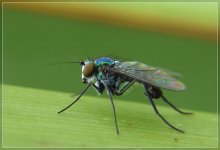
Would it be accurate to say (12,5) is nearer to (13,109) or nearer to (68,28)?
(68,28)

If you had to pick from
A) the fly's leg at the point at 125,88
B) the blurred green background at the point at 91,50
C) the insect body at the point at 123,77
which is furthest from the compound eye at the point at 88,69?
the blurred green background at the point at 91,50

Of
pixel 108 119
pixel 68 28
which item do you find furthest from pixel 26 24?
pixel 108 119

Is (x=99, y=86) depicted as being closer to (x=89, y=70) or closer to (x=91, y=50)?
(x=89, y=70)

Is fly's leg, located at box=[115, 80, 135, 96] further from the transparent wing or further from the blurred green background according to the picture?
the blurred green background

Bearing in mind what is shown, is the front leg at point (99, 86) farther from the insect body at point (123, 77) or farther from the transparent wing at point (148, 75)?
the transparent wing at point (148, 75)

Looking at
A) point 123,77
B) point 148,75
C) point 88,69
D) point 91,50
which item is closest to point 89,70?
point 88,69

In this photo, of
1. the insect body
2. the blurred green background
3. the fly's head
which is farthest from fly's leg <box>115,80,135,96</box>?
the blurred green background
